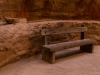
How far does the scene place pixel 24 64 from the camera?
3.21 meters

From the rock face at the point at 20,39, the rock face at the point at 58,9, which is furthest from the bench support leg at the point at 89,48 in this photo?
the rock face at the point at 58,9

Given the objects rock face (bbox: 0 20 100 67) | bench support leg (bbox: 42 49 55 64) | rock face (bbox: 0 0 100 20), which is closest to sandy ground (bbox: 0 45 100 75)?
bench support leg (bbox: 42 49 55 64)

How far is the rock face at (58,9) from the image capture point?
4830mm

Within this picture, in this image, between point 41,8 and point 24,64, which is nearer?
point 24,64

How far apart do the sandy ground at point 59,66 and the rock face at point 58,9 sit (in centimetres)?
188

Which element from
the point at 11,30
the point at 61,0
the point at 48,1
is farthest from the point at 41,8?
the point at 11,30

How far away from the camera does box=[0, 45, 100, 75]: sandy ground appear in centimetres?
281

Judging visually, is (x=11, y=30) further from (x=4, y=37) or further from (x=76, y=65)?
(x=76, y=65)

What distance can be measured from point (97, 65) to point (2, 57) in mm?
2161

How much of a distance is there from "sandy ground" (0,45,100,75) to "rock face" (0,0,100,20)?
1.88 m

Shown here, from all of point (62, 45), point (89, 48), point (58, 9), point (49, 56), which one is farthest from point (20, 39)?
point (58, 9)

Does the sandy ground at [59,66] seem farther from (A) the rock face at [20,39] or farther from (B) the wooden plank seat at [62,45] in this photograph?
(B) the wooden plank seat at [62,45]

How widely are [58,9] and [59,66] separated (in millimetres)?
2894

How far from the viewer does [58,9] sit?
5418 mm
